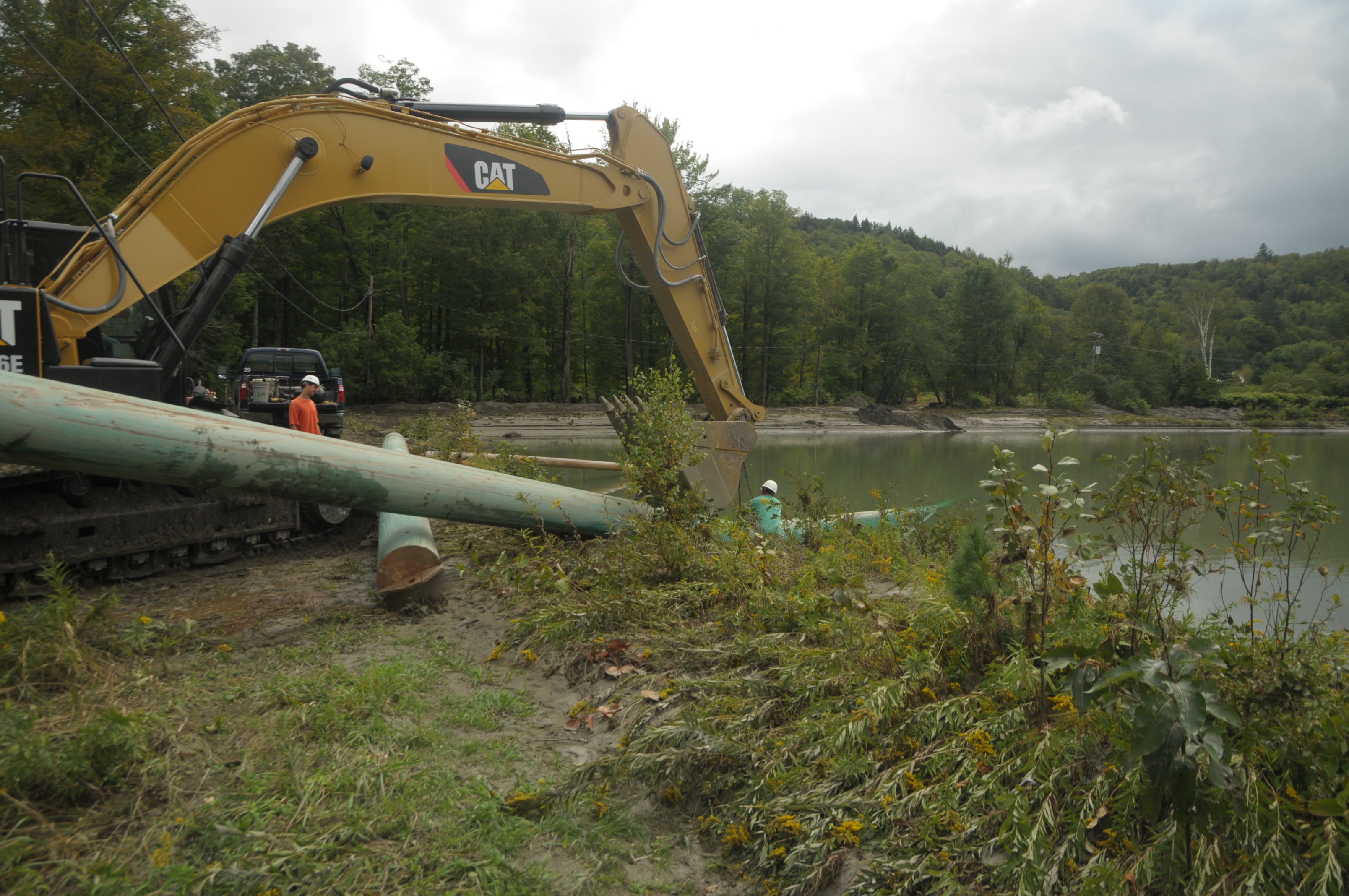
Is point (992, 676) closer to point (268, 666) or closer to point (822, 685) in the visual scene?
point (822, 685)

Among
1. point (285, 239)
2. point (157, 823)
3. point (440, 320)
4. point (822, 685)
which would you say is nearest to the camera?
point (157, 823)

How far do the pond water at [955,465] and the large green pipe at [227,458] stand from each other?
2748mm

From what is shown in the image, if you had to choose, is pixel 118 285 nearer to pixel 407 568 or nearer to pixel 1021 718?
pixel 407 568

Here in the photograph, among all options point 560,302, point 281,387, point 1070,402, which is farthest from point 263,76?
point 1070,402

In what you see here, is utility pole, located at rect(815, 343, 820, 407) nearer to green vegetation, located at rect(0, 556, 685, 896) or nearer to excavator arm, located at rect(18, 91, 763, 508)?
excavator arm, located at rect(18, 91, 763, 508)

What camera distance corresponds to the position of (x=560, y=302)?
47812 mm

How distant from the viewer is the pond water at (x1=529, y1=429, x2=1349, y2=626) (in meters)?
8.62

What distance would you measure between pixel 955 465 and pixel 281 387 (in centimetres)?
1833

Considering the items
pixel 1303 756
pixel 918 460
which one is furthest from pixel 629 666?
pixel 918 460

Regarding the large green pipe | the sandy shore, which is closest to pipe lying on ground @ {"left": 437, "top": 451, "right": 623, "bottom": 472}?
the large green pipe

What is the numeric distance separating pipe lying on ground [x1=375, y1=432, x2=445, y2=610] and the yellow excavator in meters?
1.75

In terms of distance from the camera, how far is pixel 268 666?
4.11m

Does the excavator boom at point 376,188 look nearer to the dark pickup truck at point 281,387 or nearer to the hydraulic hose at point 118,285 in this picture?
the hydraulic hose at point 118,285

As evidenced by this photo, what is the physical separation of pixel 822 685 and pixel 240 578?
520 centimetres
